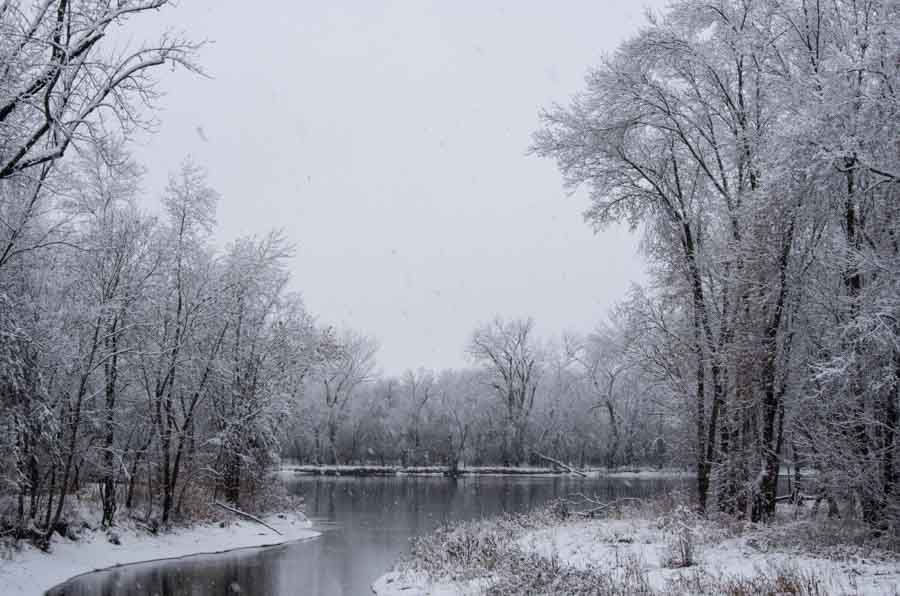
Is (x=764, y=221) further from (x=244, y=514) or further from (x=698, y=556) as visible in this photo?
(x=244, y=514)

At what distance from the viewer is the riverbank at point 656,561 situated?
10.1 meters

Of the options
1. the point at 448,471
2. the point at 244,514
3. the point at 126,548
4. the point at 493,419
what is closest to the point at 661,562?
the point at 126,548

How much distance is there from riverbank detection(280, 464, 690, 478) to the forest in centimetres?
4079

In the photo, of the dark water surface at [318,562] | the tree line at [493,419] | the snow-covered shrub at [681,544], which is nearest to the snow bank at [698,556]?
the snow-covered shrub at [681,544]

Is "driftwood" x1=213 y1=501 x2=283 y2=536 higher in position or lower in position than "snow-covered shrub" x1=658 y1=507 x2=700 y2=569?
lower

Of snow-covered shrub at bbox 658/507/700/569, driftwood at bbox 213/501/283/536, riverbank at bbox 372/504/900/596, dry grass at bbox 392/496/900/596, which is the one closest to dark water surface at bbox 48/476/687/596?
driftwood at bbox 213/501/283/536

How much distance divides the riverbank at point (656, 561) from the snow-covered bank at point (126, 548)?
23.2ft

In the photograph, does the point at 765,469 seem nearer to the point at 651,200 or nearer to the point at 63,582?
the point at 651,200

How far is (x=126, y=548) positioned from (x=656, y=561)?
14.3 m

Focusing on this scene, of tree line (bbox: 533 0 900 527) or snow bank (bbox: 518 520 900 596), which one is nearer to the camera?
snow bank (bbox: 518 520 900 596)

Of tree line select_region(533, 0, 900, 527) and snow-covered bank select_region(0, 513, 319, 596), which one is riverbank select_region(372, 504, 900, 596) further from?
snow-covered bank select_region(0, 513, 319, 596)

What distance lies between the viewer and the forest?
1202 cm

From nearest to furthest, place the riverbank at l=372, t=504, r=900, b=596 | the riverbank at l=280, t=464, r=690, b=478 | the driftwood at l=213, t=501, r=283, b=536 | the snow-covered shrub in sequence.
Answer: the riverbank at l=372, t=504, r=900, b=596
the snow-covered shrub
the driftwood at l=213, t=501, r=283, b=536
the riverbank at l=280, t=464, r=690, b=478

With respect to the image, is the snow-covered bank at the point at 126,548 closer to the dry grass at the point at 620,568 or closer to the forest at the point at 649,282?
the forest at the point at 649,282
